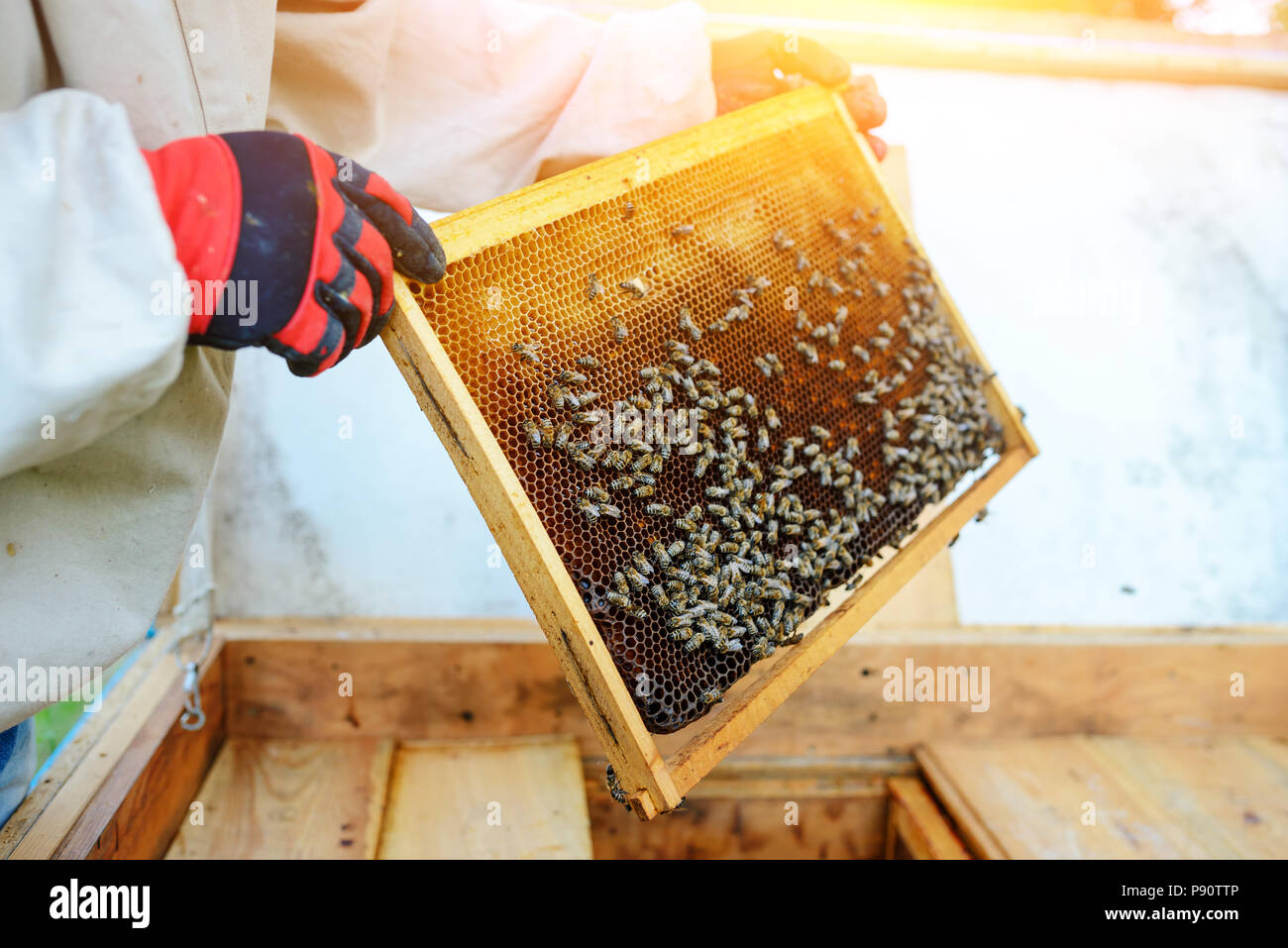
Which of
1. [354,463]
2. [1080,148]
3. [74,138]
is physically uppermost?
[74,138]

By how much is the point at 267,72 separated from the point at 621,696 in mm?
1630

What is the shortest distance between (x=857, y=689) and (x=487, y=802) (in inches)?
62.8

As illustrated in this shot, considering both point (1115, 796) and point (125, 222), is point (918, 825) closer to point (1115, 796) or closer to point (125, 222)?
point (1115, 796)

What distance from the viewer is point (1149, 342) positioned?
4.65 m

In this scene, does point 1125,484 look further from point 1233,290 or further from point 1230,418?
point 1233,290

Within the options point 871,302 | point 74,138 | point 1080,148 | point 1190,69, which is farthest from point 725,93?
point 1190,69

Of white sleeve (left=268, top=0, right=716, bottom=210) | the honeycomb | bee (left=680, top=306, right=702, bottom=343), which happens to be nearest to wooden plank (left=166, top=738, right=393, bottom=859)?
the honeycomb

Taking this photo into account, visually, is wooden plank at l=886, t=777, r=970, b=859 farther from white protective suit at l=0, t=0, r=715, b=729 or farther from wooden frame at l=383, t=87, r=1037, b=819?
white protective suit at l=0, t=0, r=715, b=729

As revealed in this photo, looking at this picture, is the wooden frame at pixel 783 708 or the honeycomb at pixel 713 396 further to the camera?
the wooden frame at pixel 783 708

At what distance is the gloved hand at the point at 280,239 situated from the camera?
1331mm

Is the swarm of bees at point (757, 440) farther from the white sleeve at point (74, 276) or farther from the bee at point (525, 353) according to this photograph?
the white sleeve at point (74, 276)

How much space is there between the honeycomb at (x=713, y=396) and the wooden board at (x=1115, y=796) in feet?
4.40

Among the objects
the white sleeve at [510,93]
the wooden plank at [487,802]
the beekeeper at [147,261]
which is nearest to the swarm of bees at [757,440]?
the beekeeper at [147,261]

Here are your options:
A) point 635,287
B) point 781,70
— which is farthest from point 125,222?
point 781,70
